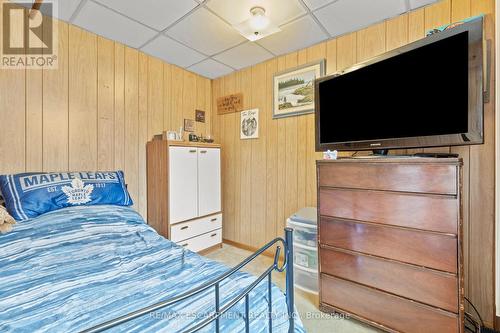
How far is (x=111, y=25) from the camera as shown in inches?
83.1

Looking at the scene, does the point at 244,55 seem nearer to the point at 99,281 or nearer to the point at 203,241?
the point at 203,241

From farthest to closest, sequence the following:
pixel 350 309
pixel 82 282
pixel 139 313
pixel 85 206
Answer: pixel 85 206
pixel 350 309
pixel 82 282
pixel 139 313

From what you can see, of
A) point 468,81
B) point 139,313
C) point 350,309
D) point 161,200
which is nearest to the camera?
point 139,313

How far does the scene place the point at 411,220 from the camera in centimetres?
142

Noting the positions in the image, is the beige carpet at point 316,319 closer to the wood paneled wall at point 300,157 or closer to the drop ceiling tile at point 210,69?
the wood paneled wall at point 300,157

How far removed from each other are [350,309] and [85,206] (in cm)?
217

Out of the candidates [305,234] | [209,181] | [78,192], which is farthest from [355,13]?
[78,192]

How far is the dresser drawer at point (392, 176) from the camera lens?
4.33 feet

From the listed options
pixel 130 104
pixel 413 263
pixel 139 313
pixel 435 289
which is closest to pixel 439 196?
pixel 413 263

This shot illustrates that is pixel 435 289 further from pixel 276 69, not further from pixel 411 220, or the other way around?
pixel 276 69

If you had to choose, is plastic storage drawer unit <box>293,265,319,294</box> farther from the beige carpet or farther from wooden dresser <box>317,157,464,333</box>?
wooden dresser <box>317,157,464,333</box>

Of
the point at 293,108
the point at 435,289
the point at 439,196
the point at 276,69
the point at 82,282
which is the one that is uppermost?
the point at 276,69

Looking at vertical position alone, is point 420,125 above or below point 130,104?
below

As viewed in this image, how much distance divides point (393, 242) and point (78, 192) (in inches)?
93.0
